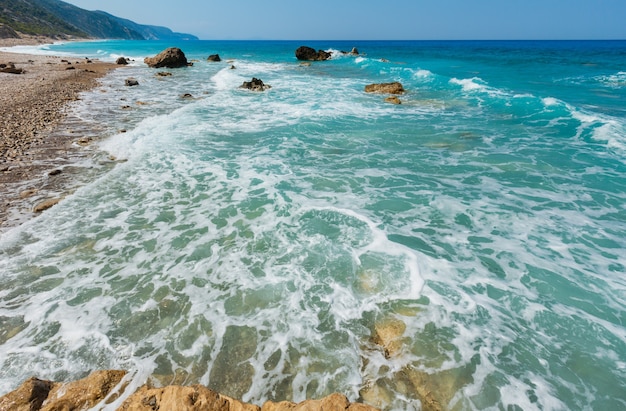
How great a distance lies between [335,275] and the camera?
244 inches

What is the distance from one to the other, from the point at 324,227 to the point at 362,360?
3791 millimetres

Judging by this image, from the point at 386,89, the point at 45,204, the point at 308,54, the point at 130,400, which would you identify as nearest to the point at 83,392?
the point at 130,400

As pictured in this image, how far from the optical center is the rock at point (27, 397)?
3.38 meters

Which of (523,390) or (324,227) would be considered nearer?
(523,390)

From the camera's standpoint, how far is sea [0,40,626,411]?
4316 mm

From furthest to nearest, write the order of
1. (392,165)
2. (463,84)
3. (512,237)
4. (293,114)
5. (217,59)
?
(217,59) < (463,84) < (293,114) < (392,165) < (512,237)

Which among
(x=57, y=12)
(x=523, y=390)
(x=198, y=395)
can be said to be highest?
(x=57, y=12)

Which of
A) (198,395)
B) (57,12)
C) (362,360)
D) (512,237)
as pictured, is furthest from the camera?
(57,12)

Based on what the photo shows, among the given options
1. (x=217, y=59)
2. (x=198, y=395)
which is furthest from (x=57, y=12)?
(x=198, y=395)

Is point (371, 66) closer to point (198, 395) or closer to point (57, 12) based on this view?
point (198, 395)

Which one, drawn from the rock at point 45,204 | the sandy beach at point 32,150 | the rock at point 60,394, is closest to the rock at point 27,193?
the sandy beach at point 32,150

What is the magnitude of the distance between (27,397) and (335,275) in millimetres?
4600

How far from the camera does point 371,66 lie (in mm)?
51750

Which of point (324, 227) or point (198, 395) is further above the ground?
point (198, 395)
